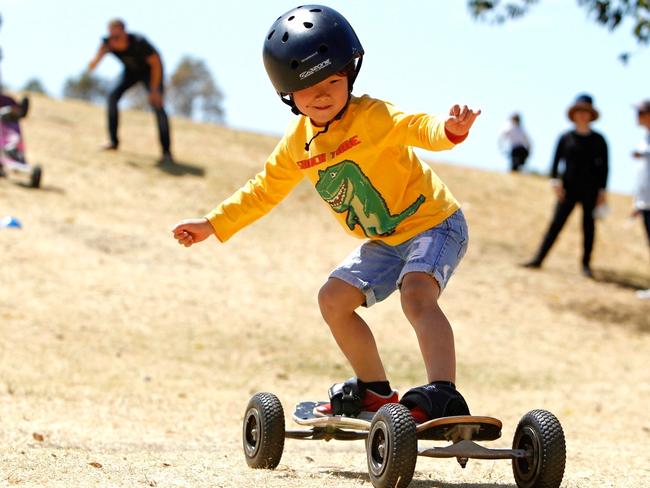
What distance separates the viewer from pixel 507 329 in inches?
452

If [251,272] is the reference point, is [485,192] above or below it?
above

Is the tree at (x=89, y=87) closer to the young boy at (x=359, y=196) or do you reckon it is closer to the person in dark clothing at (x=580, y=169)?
the person in dark clothing at (x=580, y=169)

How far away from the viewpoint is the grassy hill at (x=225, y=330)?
226 inches

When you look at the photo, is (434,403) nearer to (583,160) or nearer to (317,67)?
(317,67)

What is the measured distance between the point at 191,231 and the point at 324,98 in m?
1.01

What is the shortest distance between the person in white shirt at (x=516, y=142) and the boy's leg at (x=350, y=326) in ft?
61.9

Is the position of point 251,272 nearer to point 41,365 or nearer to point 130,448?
point 41,365

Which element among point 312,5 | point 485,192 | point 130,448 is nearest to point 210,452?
point 130,448

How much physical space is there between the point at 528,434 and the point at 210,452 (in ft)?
7.10

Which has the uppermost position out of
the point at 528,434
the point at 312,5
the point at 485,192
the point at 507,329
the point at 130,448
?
the point at 485,192

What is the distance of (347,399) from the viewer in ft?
16.7

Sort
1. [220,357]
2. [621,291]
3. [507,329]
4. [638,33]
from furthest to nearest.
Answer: [621,291] → [638,33] → [507,329] → [220,357]

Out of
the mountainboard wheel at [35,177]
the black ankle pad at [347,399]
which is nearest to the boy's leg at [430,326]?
the black ankle pad at [347,399]

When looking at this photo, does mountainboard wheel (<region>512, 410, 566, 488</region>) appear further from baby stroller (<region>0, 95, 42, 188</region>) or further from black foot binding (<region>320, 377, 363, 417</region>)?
baby stroller (<region>0, 95, 42, 188</region>)
